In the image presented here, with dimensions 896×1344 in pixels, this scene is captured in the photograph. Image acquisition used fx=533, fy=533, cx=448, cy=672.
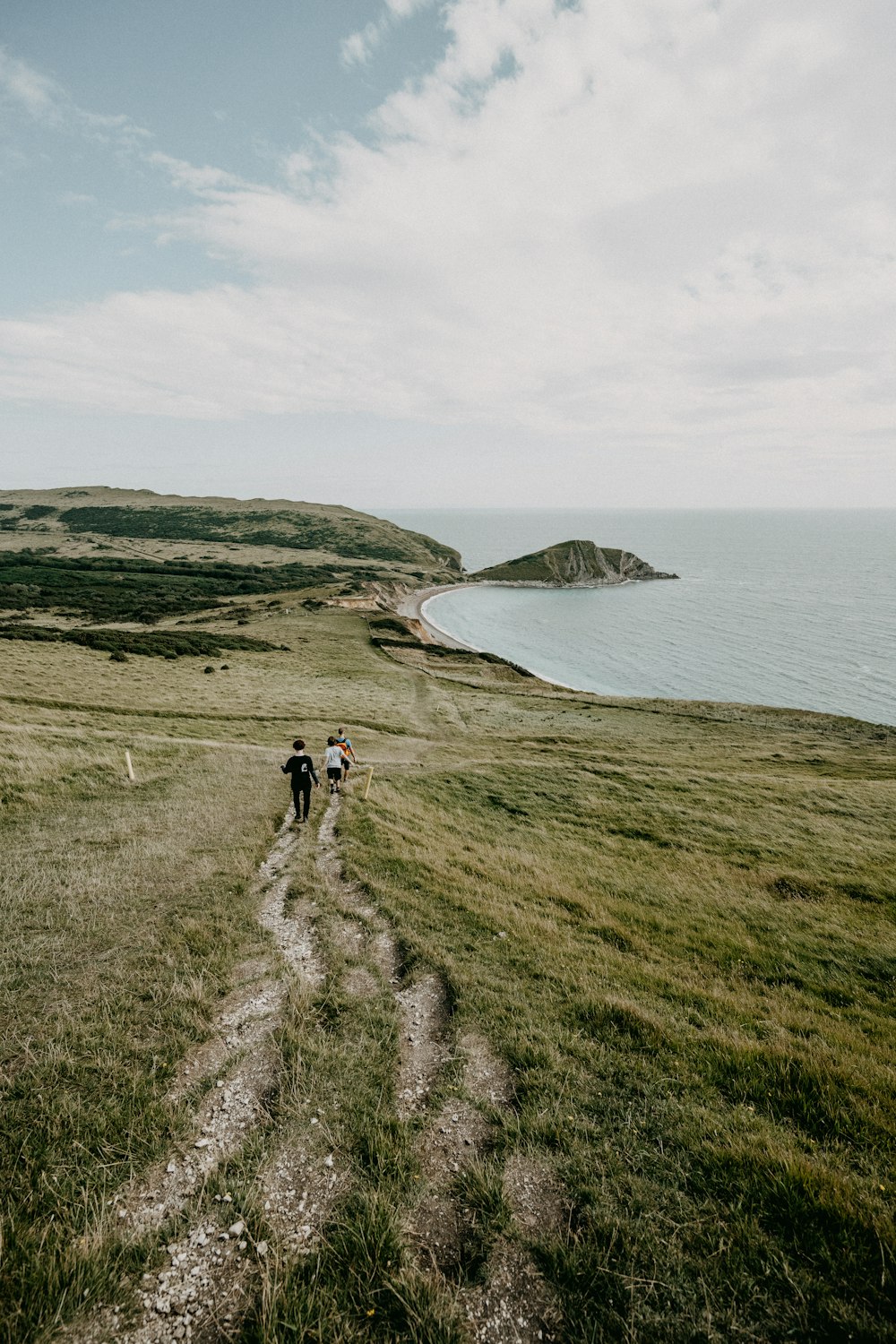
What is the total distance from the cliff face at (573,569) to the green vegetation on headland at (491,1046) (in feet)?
559

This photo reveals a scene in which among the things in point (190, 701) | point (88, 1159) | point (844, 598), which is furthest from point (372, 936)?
point (844, 598)

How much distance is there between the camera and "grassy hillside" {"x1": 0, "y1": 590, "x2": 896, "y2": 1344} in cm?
425

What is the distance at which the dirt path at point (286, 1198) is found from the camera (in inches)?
160

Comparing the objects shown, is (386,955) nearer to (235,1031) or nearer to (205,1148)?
(235,1031)

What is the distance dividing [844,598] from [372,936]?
556 ft

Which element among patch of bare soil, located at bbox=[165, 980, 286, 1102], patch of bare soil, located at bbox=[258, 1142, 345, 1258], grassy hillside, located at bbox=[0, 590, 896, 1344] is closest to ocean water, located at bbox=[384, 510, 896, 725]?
grassy hillside, located at bbox=[0, 590, 896, 1344]

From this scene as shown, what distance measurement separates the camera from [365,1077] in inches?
251

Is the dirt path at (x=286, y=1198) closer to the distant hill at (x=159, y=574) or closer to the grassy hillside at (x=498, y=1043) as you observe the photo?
the grassy hillside at (x=498, y=1043)

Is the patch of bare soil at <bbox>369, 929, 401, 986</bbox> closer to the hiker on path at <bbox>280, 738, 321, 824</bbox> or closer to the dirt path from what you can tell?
the dirt path

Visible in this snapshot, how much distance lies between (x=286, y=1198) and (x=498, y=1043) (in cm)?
310

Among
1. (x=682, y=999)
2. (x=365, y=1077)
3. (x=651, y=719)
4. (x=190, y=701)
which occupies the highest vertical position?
(x=365, y=1077)

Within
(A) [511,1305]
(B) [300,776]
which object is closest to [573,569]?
A: (B) [300,776]

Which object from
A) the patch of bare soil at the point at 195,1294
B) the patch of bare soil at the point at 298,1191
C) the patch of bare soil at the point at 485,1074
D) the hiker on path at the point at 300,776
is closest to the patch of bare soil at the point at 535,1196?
the patch of bare soil at the point at 485,1074

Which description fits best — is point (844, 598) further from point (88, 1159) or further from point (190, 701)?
point (88, 1159)
